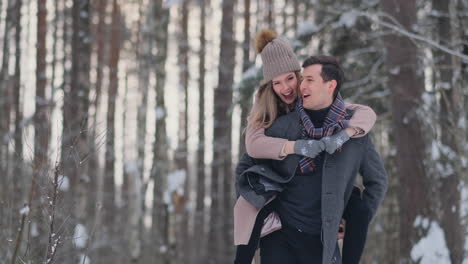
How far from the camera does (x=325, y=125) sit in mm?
2920

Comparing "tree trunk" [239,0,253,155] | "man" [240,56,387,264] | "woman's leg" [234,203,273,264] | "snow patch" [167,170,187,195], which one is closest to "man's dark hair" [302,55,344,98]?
"man" [240,56,387,264]

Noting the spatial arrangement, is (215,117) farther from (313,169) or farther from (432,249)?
(313,169)

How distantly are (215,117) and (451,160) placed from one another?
7.33 metres

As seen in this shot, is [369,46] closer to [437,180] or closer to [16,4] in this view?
[437,180]

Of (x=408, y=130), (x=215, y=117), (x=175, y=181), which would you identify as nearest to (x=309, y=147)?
(x=408, y=130)

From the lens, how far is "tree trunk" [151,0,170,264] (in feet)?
32.0

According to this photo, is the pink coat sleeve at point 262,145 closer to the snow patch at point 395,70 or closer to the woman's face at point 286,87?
the woman's face at point 286,87

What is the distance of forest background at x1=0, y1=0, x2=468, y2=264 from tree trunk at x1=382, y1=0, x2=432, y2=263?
0.04 feet

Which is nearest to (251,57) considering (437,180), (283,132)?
(437,180)

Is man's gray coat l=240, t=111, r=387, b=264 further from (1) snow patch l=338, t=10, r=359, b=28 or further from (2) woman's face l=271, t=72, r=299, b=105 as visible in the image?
(1) snow patch l=338, t=10, r=359, b=28

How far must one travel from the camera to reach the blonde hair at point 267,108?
3.10 meters

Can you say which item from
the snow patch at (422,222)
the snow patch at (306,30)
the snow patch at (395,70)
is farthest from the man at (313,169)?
the snow patch at (306,30)

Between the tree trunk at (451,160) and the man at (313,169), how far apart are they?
2.87 meters

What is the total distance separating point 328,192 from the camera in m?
2.84
